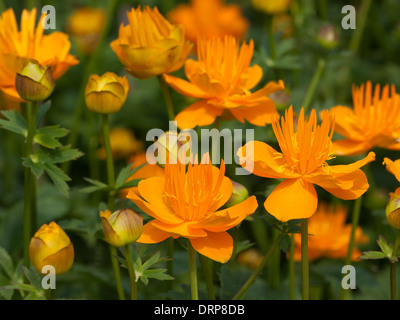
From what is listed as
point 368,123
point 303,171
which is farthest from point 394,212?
point 368,123

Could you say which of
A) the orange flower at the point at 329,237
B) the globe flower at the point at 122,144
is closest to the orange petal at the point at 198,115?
the orange flower at the point at 329,237

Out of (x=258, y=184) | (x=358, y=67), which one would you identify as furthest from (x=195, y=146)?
(x=358, y=67)

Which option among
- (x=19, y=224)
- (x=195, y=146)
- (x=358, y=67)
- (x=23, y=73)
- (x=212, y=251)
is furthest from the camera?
(x=358, y=67)

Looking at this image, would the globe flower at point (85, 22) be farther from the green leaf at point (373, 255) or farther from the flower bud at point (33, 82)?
the green leaf at point (373, 255)

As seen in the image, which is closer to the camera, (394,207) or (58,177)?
(394,207)

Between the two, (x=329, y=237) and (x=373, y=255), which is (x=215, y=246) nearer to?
(x=373, y=255)

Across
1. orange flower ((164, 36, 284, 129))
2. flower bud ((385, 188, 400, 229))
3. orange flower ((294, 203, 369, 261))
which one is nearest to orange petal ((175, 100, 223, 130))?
orange flower ((164, 36, 284, 129))
